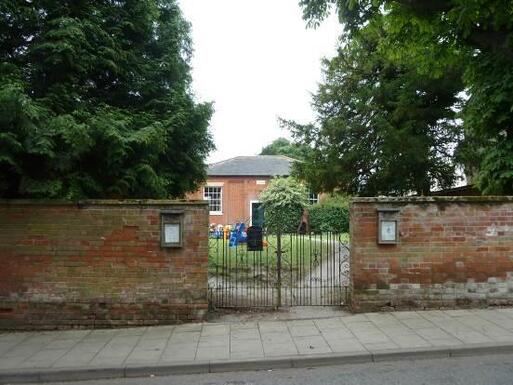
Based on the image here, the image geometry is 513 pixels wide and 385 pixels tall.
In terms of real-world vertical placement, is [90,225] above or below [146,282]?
above

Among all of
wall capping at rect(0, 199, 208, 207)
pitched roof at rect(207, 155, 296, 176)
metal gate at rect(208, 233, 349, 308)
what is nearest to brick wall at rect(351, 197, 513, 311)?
metal gate at rect(208, 233, 349, 308)

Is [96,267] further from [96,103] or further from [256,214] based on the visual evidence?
[256,214]

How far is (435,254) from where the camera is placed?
27.4ft

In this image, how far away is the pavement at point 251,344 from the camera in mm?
6168

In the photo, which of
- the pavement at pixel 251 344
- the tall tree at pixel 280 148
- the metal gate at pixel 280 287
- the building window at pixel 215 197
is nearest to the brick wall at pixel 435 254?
the pavement at pixel 251 344

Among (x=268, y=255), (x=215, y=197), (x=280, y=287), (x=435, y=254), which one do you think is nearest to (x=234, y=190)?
(x=215, y=197)

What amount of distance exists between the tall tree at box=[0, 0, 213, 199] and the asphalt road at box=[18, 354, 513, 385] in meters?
3.64

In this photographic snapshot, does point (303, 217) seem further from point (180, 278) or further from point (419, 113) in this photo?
point (180, 278)

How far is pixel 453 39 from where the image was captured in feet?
31.2

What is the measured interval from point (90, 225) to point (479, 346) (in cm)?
582

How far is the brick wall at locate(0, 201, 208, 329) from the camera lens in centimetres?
793

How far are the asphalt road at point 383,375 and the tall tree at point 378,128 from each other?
13460 mm

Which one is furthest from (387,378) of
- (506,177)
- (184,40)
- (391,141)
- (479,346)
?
(391,141)

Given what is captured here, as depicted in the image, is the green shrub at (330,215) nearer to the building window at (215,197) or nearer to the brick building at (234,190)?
the brick building at (234,190)
